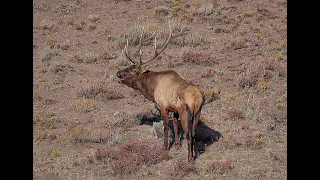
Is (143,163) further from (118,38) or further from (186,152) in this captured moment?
(118,38)

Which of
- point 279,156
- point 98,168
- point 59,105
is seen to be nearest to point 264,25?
point 59,105

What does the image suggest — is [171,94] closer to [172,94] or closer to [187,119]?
[172,94]

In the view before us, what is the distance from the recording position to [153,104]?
15.1 metres

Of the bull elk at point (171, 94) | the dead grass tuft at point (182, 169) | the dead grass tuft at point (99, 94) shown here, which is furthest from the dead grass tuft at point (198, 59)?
the dead grass tuft at point (182, 169)

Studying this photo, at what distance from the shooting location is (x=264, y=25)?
2569 cm

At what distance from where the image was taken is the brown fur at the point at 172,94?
9578 mm

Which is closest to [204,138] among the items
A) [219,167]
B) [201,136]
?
[201,136]

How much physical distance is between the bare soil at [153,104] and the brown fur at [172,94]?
86 cm

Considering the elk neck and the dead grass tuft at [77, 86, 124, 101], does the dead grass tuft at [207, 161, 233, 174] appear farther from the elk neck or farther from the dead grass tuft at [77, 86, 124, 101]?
the dead grass tuft at [77, 86, 124, 101]

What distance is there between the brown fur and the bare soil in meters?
0.86

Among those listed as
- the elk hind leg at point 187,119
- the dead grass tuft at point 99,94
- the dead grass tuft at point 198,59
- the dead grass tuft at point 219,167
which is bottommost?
the dead grass tuft at point 99,94

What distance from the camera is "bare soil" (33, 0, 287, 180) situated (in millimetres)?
10312

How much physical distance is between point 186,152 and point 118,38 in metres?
14.4

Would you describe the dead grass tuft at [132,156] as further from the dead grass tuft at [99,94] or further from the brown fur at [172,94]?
the dead grass tuft at [99,94]
